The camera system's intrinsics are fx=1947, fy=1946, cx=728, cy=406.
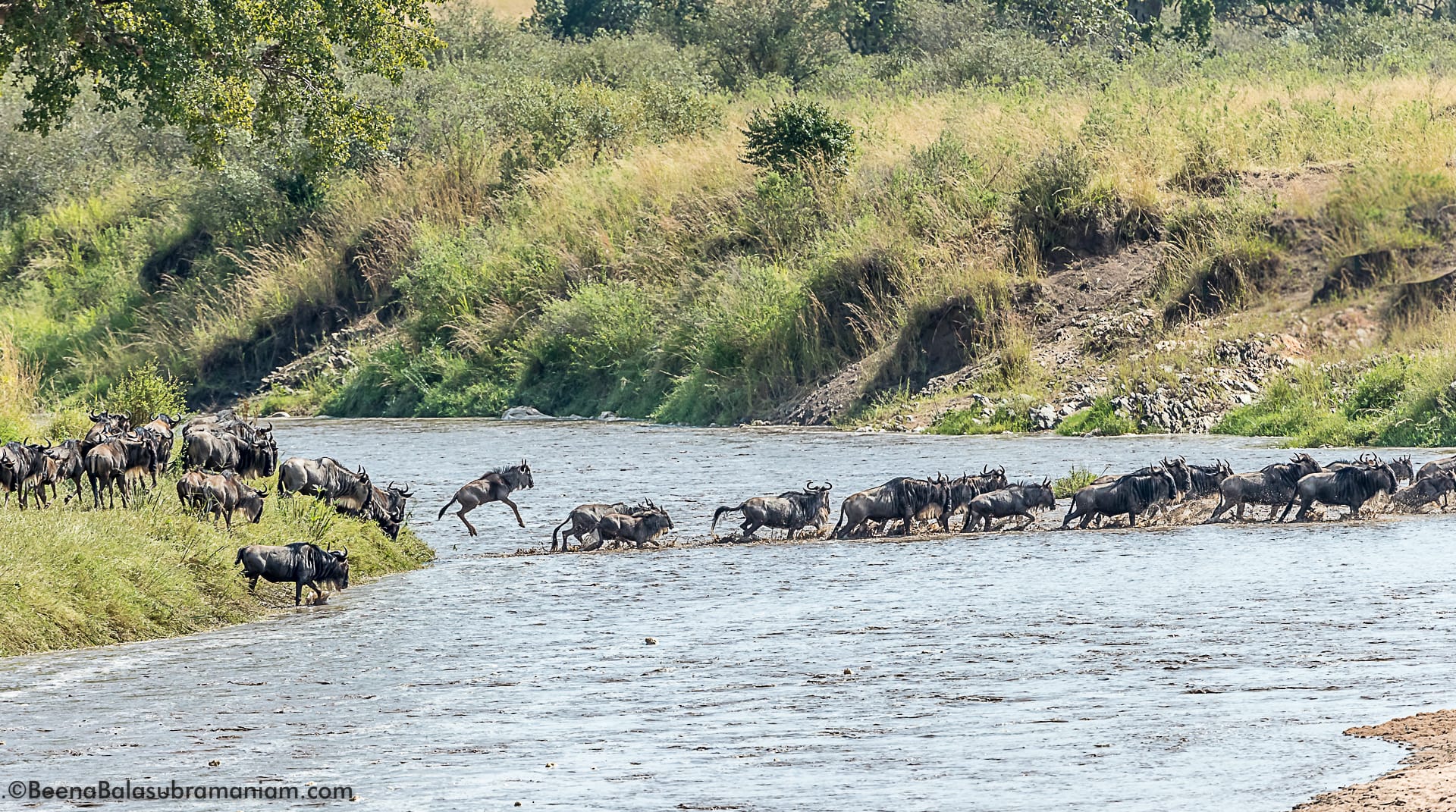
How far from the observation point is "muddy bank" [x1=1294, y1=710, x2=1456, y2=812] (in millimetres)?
8023

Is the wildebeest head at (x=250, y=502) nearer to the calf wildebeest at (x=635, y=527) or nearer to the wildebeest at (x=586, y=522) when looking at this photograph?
the wildebeest at (x=586, y=522)

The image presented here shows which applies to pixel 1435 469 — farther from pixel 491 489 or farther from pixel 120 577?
pixel 120 577

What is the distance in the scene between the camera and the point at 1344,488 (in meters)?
18.4

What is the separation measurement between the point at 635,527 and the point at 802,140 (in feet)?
65.9

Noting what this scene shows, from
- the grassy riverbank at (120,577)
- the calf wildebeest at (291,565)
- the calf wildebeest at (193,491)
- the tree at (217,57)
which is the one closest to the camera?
the grassy riverbank at (120,577)

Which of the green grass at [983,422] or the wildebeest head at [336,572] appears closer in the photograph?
the wildebeest head at [336,572]

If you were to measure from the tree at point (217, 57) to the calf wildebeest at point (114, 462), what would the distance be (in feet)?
15.7

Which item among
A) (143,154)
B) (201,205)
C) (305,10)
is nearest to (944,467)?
(305,10)

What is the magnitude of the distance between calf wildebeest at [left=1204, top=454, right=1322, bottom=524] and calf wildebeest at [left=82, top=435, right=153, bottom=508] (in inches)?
393

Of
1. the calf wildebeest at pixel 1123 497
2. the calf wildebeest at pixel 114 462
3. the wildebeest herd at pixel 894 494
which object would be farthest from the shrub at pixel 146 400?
the calf wildebeest at pixel 1123 497

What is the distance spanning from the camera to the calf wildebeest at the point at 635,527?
60.3ft

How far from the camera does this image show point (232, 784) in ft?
30.7

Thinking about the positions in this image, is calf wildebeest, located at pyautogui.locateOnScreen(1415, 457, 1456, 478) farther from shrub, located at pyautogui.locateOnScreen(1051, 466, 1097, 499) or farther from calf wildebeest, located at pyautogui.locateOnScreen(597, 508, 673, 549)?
calf wildebeest, located at pyautogui.locateOnScreen(597, 508, 673, 549)

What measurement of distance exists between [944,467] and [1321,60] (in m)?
23.2
